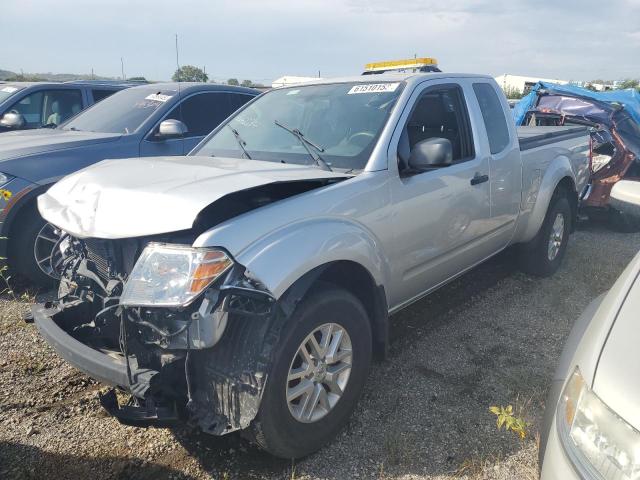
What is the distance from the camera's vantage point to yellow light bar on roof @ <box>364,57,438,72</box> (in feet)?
13.5

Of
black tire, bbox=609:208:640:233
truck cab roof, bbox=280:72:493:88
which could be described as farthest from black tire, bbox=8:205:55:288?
black tire, bbox=609:208:640:233

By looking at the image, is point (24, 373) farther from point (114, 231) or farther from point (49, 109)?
point (49, 109)

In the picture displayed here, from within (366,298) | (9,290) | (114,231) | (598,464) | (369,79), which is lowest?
(9,290)

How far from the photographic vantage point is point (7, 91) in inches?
288

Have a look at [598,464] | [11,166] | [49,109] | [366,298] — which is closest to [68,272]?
[366,298]

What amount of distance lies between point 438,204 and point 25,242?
3564 millimetres

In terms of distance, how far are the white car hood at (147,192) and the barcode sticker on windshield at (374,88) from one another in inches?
32.5

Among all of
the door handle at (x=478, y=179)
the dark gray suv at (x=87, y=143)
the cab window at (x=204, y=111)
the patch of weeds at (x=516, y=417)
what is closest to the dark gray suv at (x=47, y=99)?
the dark gray suv at (x=87, y=143)

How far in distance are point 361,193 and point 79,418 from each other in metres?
2.04

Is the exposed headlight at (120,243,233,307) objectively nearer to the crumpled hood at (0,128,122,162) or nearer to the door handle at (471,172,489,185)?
the door handle at (471,172,489,185)

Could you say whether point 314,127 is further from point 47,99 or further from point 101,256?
point 47,99

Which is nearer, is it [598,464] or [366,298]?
[598,464]

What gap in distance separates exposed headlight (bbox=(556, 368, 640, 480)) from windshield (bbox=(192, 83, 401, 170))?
175 centimetres

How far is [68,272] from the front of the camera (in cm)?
282
